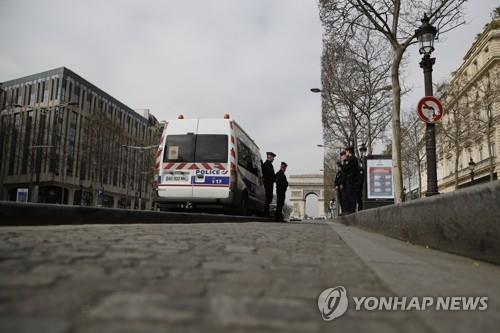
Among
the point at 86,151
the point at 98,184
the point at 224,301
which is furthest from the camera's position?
the point at 98,184

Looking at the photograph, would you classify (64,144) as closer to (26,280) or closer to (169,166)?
(169,166)

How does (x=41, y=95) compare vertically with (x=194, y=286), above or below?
above

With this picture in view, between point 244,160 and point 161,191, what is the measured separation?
2888 millimetres

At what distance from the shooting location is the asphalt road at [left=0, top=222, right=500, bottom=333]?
4.42 ft

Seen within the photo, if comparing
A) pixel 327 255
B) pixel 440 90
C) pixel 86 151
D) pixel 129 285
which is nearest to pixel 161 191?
pixel 327 255

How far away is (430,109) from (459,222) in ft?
19.0

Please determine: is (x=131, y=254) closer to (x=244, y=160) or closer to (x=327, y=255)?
(x=327, y=255)

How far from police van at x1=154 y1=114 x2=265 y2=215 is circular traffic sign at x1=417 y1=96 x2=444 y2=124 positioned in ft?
16.4

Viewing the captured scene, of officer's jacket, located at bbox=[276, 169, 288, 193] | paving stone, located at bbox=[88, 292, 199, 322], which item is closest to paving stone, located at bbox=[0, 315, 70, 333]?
paving stone, located at bbox=[88, 292, 199, 322]

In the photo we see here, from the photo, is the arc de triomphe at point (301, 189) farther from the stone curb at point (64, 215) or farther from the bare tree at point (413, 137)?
the stone curb at point (64, 215)

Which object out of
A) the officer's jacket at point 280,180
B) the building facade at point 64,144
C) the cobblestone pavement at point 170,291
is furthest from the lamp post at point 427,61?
the building facade at point 64,144

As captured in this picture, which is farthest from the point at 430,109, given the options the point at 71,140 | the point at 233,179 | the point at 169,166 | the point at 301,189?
the point at 301,189

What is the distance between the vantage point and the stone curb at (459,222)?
122 inches

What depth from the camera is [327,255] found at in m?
3.35
